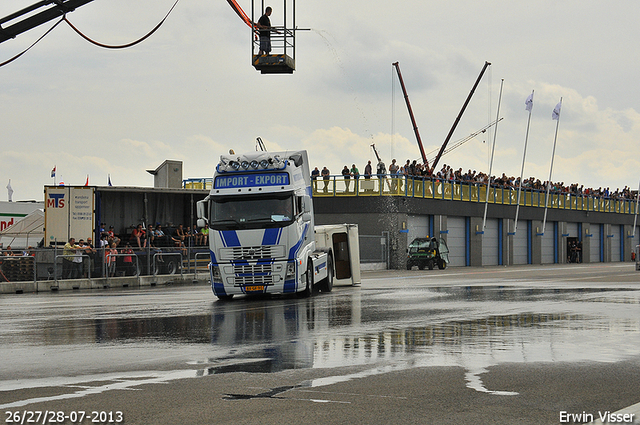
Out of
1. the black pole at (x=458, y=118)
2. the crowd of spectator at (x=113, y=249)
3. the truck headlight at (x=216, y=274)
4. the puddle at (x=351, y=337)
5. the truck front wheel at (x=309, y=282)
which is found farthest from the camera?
the black pole at (x=458, y=118)

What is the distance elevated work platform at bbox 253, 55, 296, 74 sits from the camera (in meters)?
21.8

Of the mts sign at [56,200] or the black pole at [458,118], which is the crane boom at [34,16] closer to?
the mts sign at [56,200]

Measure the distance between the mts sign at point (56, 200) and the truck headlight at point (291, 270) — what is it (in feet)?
46.6

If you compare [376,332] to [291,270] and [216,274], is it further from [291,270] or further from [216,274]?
[216,274]

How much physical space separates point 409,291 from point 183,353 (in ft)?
48.1

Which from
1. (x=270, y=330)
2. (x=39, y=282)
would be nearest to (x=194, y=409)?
(x=270, y=330)

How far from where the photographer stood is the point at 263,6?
2378 cm

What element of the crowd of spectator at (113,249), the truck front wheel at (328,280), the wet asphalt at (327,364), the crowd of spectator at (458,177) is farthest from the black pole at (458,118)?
the wet asphalt at (327,364)

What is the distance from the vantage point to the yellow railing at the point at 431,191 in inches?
1937

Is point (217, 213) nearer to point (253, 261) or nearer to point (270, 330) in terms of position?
point (253, 261)

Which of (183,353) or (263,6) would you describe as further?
(263,6)

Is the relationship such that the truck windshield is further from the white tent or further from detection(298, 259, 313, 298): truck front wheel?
the white tent

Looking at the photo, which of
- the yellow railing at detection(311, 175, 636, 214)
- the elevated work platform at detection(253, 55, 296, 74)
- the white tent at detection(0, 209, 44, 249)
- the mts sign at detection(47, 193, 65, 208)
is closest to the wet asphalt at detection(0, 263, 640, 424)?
the elevated work platform at detection(253, 55, 296, 74)

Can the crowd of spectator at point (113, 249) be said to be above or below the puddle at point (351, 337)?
above
